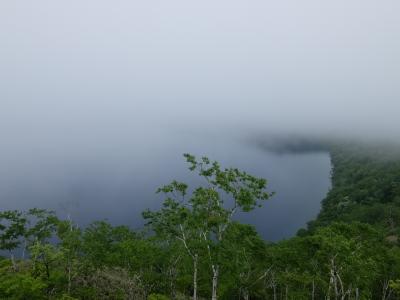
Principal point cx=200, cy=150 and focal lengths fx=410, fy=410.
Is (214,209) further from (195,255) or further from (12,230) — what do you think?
(12,230)

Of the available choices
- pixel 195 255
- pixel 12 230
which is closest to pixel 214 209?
pixel 195 255

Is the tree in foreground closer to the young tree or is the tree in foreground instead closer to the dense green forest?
the dense green forest

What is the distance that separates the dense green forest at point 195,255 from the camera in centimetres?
4241

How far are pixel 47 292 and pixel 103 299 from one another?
9059 millimetres

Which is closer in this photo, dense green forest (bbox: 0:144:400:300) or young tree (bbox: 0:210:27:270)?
dense green forest (bbox: 0:144:400:300)

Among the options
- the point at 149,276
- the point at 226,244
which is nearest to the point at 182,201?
the point at 226,244

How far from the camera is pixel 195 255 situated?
44.2 m

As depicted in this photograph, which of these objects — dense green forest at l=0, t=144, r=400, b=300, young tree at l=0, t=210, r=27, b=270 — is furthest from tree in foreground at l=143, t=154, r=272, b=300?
young tree at l=0, t=210, r=27, b=270

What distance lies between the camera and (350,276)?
44.2 m

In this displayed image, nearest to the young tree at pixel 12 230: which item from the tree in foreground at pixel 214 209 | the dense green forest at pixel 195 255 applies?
the dense green forest at pixel 195 255

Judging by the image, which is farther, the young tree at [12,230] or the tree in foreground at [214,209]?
the young tree at [12,230]

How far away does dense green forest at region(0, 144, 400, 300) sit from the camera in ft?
139

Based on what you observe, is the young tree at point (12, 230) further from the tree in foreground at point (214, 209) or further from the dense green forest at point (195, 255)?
the tree in foreground at point (214, 209)

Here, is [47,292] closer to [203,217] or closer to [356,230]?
[203,217]
